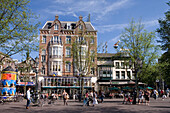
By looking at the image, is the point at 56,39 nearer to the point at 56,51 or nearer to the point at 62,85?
the point at 56,51

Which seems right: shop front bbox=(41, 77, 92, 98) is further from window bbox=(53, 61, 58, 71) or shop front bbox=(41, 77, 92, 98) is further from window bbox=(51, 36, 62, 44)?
window bbox=(51, 36, 62, 44)

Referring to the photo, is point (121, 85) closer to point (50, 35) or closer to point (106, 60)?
point (106, 60)

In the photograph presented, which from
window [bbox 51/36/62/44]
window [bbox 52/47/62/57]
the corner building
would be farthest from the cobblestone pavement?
window [bbox 51/36/62/44]

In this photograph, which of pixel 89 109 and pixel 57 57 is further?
pixel 57 57

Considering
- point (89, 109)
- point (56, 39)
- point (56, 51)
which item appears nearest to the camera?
point (89, 109)

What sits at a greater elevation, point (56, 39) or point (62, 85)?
point (56, 39)

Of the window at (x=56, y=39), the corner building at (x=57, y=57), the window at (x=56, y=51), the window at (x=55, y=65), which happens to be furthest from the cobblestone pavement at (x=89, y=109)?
the window at (x=56, y=39)

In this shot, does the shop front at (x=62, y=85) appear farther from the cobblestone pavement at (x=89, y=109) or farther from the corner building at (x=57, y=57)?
the cobblestone pavement at (x=89, y=109)

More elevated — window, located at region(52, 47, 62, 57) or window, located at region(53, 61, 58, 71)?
window, located at region(52, 47, 62, 57)

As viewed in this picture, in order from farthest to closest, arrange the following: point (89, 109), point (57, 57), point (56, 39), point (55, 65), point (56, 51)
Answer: point (56, 39) → point (56, 51) → point (57, 57) → point (55, 65) → point (89, 109)

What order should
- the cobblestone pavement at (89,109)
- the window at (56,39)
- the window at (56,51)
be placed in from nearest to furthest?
the cobblestone pavement at (89,109)
the window at (56,51)
the window at (56,39)

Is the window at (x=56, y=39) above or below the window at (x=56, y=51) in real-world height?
above

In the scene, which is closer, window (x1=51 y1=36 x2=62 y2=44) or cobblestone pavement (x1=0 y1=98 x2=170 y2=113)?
cobblestone pavement (x1=0 y1=98 x2=170 y2=113)

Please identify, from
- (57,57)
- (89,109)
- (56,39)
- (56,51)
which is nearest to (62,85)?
(57,57)
